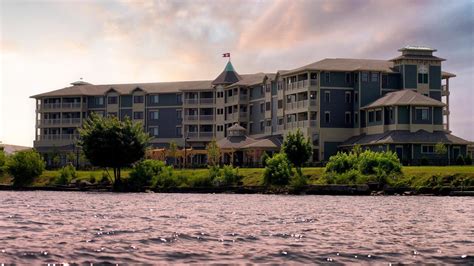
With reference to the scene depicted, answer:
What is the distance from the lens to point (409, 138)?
111m

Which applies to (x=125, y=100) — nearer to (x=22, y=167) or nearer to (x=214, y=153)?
(x=214, y=153)

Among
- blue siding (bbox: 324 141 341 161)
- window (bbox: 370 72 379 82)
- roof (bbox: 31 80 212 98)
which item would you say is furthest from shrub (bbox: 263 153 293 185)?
roof (bbox: 31 80 212 98)

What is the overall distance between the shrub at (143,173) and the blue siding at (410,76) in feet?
137

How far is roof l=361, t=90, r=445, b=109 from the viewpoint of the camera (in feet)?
373

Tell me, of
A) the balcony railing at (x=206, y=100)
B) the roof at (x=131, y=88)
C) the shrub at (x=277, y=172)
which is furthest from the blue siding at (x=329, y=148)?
the roof at (x=131, y=88)

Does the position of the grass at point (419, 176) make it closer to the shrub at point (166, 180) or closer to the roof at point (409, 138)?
the shrub at point (166, 180)

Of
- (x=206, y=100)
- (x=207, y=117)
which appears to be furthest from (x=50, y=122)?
(x=207, y=117)

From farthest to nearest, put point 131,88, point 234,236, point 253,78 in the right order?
point 131,88, point 253,78, point 234,236

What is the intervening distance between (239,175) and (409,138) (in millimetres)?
26137

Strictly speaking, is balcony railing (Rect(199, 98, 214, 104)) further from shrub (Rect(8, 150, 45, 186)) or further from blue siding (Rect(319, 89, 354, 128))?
shrub (Rect(8, 150, 45, 186))

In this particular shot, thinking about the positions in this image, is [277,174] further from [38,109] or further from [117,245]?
[38,109]

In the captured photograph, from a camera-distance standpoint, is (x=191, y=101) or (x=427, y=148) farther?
(x=191, y=101)

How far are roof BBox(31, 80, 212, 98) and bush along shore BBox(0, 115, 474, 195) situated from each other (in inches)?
1584

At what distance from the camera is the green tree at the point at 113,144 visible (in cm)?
10031
